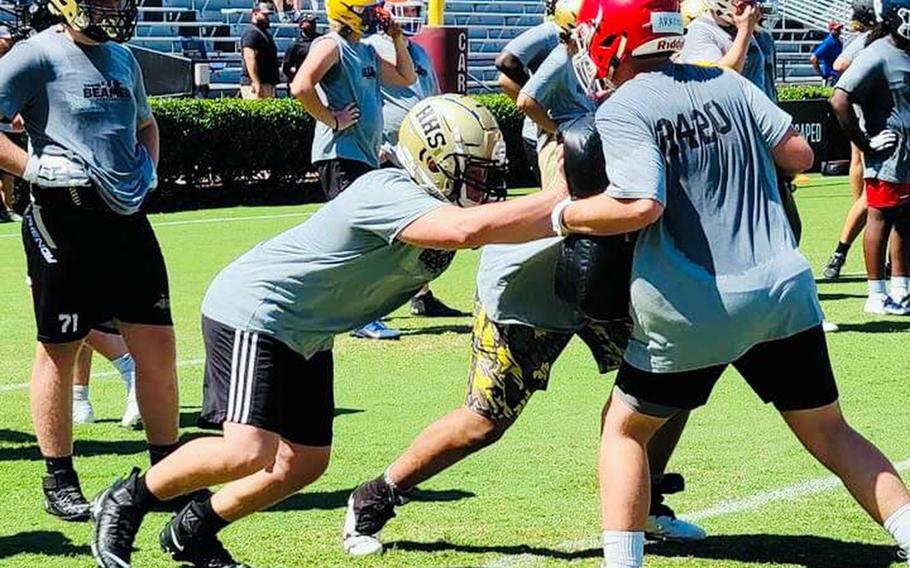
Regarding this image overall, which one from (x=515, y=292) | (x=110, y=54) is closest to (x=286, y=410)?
(x=515, y=292)

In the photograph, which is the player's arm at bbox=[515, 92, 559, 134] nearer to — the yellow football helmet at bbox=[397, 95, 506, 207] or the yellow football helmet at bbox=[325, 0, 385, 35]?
the yellow football helmet at bbox=[325, 0, 385, 35]

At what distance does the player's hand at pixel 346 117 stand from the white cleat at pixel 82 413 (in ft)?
9.56

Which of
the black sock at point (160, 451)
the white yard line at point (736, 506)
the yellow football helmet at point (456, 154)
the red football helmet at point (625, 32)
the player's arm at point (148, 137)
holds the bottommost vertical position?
the white yard line at point (736, 506)

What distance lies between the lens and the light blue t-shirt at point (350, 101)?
1053 centimetres

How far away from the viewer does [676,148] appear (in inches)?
187

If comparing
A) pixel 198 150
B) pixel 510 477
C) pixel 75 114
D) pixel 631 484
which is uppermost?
pixel 75 114

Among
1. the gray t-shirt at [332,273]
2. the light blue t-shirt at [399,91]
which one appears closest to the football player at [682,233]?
the gray t-shirt at [332,273]

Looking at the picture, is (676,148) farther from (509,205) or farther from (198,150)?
(198,150)

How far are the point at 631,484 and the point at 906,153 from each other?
6793 mm

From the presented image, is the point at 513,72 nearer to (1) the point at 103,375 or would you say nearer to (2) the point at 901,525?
(1) the point at 103,375

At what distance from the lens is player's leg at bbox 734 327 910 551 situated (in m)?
5.02

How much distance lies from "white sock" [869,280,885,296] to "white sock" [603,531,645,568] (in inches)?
273

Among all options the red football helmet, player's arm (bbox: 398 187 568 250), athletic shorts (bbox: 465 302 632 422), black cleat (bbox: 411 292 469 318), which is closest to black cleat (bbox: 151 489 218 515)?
athletic shorts (bbox: 465 302 632 422)

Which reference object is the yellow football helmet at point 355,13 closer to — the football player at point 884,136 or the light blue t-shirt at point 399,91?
Result: the light blue t-shirt at point 399,91
